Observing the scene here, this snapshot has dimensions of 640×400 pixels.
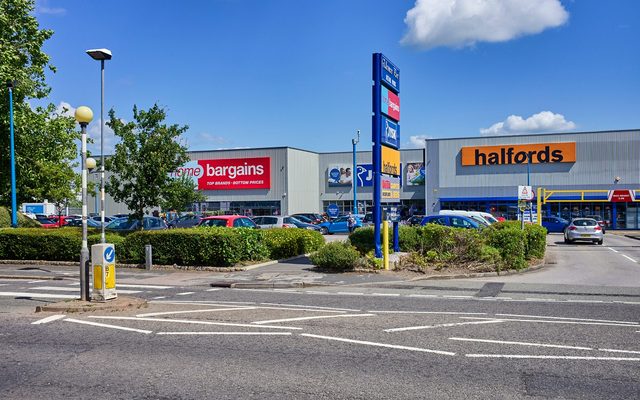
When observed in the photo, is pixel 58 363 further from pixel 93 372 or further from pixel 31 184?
pixel 31 184

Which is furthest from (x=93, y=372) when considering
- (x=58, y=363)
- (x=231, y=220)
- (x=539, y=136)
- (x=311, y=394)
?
(x=539, y=136)

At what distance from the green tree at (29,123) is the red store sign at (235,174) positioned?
29821mm

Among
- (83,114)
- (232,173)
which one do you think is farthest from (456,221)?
(232,173)

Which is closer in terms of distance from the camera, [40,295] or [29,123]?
[40,295]

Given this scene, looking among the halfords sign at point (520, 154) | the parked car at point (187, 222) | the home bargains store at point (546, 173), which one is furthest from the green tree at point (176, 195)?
the halfords sign at point (520, 154)

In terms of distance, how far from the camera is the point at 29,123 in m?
27.2

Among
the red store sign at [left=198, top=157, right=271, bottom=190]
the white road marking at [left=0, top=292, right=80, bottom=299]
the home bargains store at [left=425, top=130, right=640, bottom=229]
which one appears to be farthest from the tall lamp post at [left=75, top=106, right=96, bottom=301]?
the red store sign at [left=198, top=157, right=271, bottom=190]

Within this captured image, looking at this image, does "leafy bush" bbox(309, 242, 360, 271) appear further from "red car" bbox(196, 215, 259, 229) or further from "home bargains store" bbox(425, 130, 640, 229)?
"home bargains store" bbox(425, 130, 640, 229)

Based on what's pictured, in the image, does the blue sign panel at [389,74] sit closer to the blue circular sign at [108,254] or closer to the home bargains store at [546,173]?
the blue circular sign at [108,254]

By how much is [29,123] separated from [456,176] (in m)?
38.4

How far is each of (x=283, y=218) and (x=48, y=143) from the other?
1313 cm

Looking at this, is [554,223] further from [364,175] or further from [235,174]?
[235,174]

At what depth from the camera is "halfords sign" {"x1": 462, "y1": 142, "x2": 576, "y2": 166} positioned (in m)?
50.6

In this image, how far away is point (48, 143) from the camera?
2881cm
